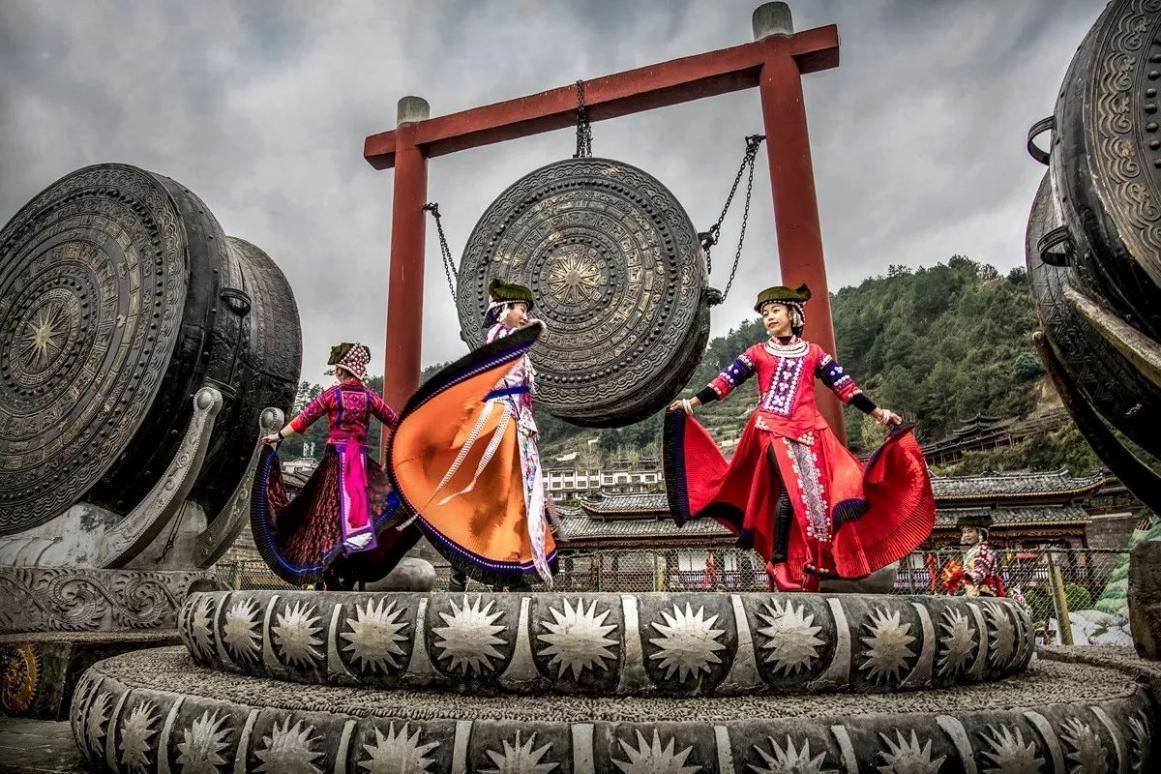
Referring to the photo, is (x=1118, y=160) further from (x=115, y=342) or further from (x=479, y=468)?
(x=115, y=342)

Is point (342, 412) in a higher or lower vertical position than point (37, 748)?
higher

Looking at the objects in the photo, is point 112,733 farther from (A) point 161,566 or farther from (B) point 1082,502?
(B) point 1082,502

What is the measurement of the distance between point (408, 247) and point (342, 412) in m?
3.75

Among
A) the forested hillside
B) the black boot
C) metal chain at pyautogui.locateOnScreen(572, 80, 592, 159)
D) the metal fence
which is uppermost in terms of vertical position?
the forested hillside

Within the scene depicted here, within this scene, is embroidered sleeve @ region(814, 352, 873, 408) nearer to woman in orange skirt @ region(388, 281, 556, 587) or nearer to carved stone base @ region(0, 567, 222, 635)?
woman in orange skirt @ region(388, 281, 556, 587)

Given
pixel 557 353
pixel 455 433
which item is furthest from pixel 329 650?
pixel 557 353

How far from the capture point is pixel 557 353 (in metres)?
5.25

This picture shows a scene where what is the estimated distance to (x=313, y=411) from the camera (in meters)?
3.56

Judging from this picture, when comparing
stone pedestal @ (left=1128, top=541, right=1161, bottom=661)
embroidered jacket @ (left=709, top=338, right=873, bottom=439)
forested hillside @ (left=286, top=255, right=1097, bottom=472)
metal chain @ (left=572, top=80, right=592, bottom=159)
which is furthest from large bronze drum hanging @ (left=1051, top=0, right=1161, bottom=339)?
forested hillside @ (left=286, top=255, right=1097, bottom=472)

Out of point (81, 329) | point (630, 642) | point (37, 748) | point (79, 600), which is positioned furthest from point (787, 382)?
point (81, 329)

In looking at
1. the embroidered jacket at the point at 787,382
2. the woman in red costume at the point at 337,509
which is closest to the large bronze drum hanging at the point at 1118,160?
the embroidered jacket at the point at 787,382

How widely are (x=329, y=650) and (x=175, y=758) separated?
0.45 meters

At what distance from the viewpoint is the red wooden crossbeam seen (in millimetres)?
5789

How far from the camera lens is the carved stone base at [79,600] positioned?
357cm
